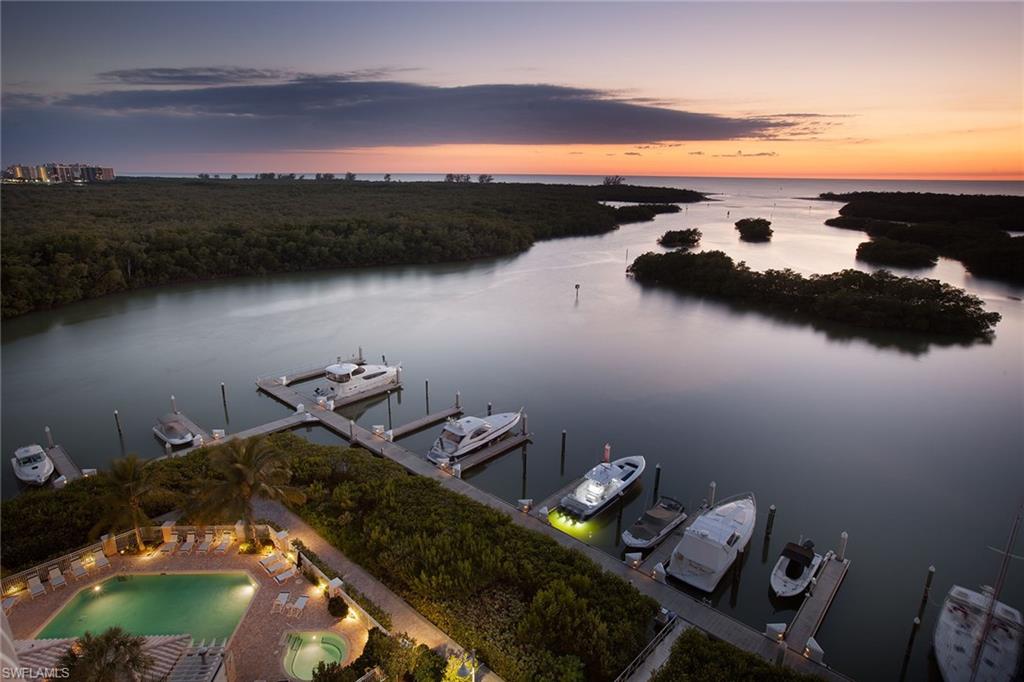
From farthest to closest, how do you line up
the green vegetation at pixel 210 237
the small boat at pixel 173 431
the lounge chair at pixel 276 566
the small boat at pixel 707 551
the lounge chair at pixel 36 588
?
the green vegetation at pixel 210 237, the small boat at pixel 173 431, the small boat at pixel 707 551, the lounge chair at pixel 276 566, the lounge chair at pixel 36 588

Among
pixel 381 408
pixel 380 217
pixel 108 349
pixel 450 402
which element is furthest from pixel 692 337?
pixel 380 217

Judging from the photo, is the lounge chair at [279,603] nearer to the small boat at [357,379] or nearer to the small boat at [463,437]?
the small boat at [463,437]

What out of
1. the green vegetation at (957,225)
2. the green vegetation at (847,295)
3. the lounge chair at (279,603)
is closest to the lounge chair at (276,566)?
the lounge chair at (279,603)

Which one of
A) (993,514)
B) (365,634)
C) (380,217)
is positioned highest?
(380,217)

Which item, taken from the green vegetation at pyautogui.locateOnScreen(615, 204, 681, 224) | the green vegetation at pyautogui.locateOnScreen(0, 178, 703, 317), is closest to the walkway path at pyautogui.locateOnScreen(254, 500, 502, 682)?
the green vegetation at pyautogui.locateOnScreen(0, 178, 703, 317)

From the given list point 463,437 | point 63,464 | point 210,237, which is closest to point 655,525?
point 463,437

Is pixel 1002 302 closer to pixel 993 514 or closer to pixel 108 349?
pixel 993 514
